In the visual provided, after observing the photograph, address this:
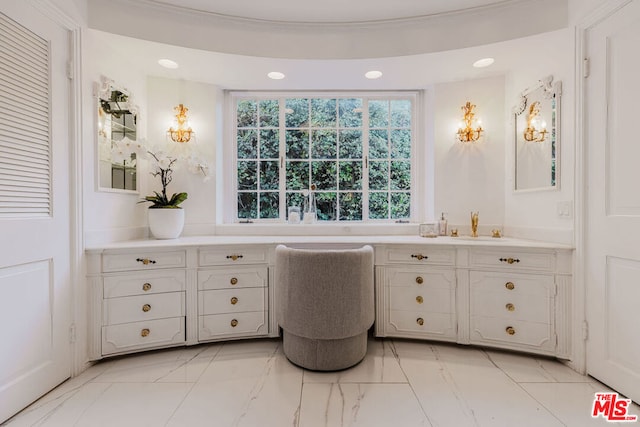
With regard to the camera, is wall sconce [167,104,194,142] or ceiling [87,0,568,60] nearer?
ceiling [87,0,568,60]

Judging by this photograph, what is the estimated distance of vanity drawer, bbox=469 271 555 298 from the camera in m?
2.07

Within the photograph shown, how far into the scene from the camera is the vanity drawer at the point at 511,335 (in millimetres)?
2074

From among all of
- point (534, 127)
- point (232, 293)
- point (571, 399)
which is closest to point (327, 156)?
point (232, 293)

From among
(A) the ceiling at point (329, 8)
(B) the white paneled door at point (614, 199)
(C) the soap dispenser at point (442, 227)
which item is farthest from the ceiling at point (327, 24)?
(C) the soap dispenser at point (442, 227)

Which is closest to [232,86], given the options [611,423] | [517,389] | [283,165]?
[283,165]

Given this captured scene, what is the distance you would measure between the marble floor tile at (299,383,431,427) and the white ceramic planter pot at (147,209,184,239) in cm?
157

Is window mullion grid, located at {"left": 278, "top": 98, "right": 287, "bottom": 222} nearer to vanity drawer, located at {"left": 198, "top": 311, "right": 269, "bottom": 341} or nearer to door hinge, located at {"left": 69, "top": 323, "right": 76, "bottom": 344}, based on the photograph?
vanity drawer, located at {"left": 198, "top": 311, "right": 269, "bottom": 341}

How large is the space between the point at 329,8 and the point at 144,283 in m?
2.32

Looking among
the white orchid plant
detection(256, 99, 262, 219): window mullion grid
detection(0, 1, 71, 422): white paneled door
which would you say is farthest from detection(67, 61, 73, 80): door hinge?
detection(256, 99, 262, 219): window mullion grid

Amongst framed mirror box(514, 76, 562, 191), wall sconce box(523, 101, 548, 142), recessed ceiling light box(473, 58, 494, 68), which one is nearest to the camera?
framed mirror box(514, 76, 562, 191)

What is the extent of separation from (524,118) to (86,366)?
3.67 meters

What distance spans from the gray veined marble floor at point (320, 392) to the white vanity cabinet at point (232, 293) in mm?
172

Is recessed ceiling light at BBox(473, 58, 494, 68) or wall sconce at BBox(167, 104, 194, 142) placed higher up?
recessed ceiling light at BBox(473, 58, 494, 68)

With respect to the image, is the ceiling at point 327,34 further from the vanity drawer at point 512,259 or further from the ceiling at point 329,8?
the vanity drawer at point 512,259
